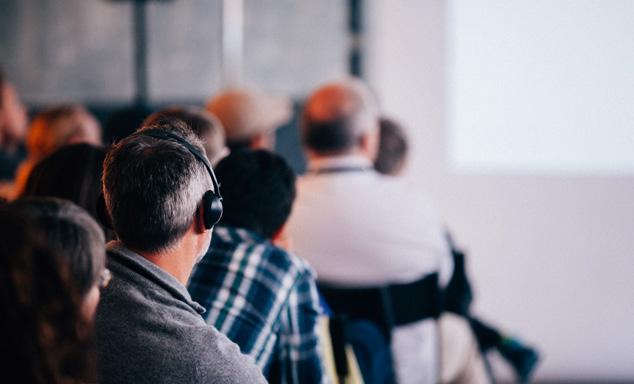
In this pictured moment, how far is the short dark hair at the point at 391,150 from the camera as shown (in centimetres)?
273

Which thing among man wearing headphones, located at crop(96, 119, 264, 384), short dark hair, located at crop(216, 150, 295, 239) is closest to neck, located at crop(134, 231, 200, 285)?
man wearing headphones, located at crop(96, 119, 264, 384)

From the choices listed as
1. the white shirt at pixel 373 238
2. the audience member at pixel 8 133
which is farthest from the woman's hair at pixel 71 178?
the audience member at pixel 8 133

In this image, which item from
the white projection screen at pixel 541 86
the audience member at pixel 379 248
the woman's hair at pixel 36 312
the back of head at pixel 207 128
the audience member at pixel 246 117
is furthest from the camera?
the white projection screen at pixel 541 86

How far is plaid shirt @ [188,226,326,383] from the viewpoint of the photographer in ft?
4.59

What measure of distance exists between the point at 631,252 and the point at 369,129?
2.12 metres

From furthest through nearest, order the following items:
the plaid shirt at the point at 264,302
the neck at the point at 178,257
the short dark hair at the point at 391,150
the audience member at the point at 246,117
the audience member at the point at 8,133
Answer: the audience member at the point at 8,133, the short dark hair at the point at 391,150, the audience member at the point at 246,117, the plaid shirt at the point at 264,302, the neck at the point at 178,257

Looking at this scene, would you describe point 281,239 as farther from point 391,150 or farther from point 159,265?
point 391,150

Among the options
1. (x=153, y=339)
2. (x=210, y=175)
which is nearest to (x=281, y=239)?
(x=210, y=175)

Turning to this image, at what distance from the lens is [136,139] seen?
1.06 meters

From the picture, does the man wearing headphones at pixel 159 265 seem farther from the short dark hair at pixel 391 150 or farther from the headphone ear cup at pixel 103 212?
the short dark hair at pixel 391 150

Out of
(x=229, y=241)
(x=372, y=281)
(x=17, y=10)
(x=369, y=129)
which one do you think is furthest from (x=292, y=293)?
(x=17, y=10)

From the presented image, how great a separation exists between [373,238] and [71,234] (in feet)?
4.54

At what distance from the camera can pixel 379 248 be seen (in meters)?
2.08

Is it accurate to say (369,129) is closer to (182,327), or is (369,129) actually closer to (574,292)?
(182,327)
